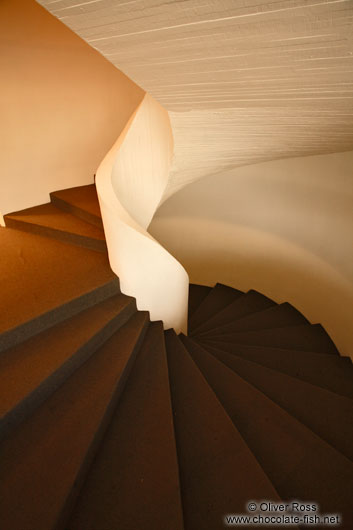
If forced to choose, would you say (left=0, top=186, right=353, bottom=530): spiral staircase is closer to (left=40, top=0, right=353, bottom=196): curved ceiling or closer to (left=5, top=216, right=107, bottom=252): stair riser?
(left=5, top=216, right=107, bottom=252): stair riser

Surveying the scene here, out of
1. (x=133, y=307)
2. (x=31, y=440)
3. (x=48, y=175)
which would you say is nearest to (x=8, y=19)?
(x=48, y=175)

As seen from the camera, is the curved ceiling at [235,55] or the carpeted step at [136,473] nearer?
the curved ceiling at [235,55]

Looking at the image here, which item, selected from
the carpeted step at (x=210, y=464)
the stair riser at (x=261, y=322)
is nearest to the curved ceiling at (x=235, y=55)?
the carpeted step at (x=210, y=464)

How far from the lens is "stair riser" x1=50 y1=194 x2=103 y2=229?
2.84m

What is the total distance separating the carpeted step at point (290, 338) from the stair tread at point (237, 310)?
0.71 ft

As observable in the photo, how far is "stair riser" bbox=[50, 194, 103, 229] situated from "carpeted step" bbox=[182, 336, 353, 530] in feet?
5.96

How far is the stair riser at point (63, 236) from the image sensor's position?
8.80 feet

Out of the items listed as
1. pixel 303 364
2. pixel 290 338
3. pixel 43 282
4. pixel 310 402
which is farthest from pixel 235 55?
pixel 290 338

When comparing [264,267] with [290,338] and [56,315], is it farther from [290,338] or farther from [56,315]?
[56,315]

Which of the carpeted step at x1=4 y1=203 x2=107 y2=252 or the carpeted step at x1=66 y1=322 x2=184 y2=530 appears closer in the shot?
the carpeted step at x1=66 y1=322 x2=184 y2=530

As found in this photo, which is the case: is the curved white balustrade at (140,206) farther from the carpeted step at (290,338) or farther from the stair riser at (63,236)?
the carpeted step at (290,338)

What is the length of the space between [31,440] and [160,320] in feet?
4.42

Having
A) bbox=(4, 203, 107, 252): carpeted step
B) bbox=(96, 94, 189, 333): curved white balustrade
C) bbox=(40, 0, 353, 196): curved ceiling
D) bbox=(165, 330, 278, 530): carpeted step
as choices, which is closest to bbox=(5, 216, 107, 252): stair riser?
bbox=(4, 203, 107, 252): carpeted step

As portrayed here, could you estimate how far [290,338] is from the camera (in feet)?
10.9
